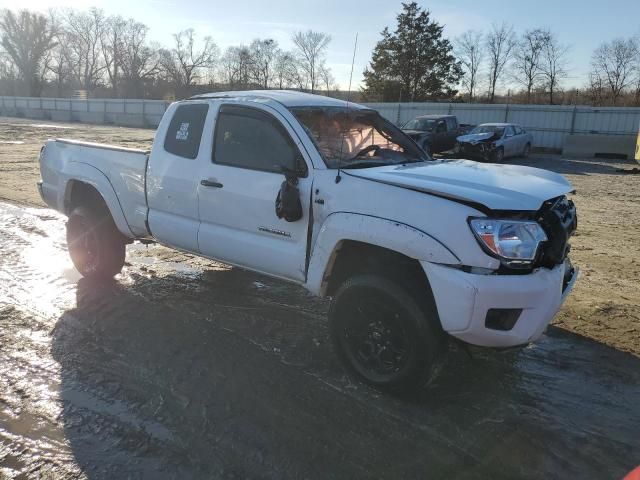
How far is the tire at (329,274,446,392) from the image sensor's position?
11.4 ft

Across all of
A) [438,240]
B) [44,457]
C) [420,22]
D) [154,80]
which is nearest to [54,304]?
[44,457]

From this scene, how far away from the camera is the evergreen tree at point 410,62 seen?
52531 mm

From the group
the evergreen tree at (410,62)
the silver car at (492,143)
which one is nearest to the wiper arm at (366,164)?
the silver car at (492,143)

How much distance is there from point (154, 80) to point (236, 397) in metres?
91.6

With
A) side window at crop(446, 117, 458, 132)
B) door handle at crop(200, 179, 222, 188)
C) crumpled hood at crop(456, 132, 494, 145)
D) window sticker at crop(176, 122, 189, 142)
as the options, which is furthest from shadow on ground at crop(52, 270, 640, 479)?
side window at crop(446, 117, 458, 132)

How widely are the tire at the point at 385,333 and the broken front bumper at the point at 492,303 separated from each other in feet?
0.62

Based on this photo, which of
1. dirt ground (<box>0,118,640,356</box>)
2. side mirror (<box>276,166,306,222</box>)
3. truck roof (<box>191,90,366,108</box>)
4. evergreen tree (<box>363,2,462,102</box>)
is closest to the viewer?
side mirror (<box>276,166,306,222</box>)

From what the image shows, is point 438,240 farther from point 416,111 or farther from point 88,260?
point 416,111

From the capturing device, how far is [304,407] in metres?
3.57

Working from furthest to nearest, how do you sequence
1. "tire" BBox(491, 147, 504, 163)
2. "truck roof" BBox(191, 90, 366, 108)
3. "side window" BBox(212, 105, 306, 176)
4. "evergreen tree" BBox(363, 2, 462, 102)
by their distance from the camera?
"evergreen tree" BBox(363, 2, 462, 102), "tire" BBox(491, 147, 504, 163), "truck roof" BBox(191, 90, 366, 108), "side window" BBox(212, 105, 306, 176)

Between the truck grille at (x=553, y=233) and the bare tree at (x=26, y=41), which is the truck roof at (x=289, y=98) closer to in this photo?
the truck grille at (x=553, y=233)

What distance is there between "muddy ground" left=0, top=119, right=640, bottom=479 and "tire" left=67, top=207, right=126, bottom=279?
7.0 inches

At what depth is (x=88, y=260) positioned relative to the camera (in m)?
5.92

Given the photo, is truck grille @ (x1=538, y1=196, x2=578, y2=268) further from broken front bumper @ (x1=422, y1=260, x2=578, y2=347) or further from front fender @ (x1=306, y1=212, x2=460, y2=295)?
front fender @ (x1=306, y1=212, x2=460, y2=295)
